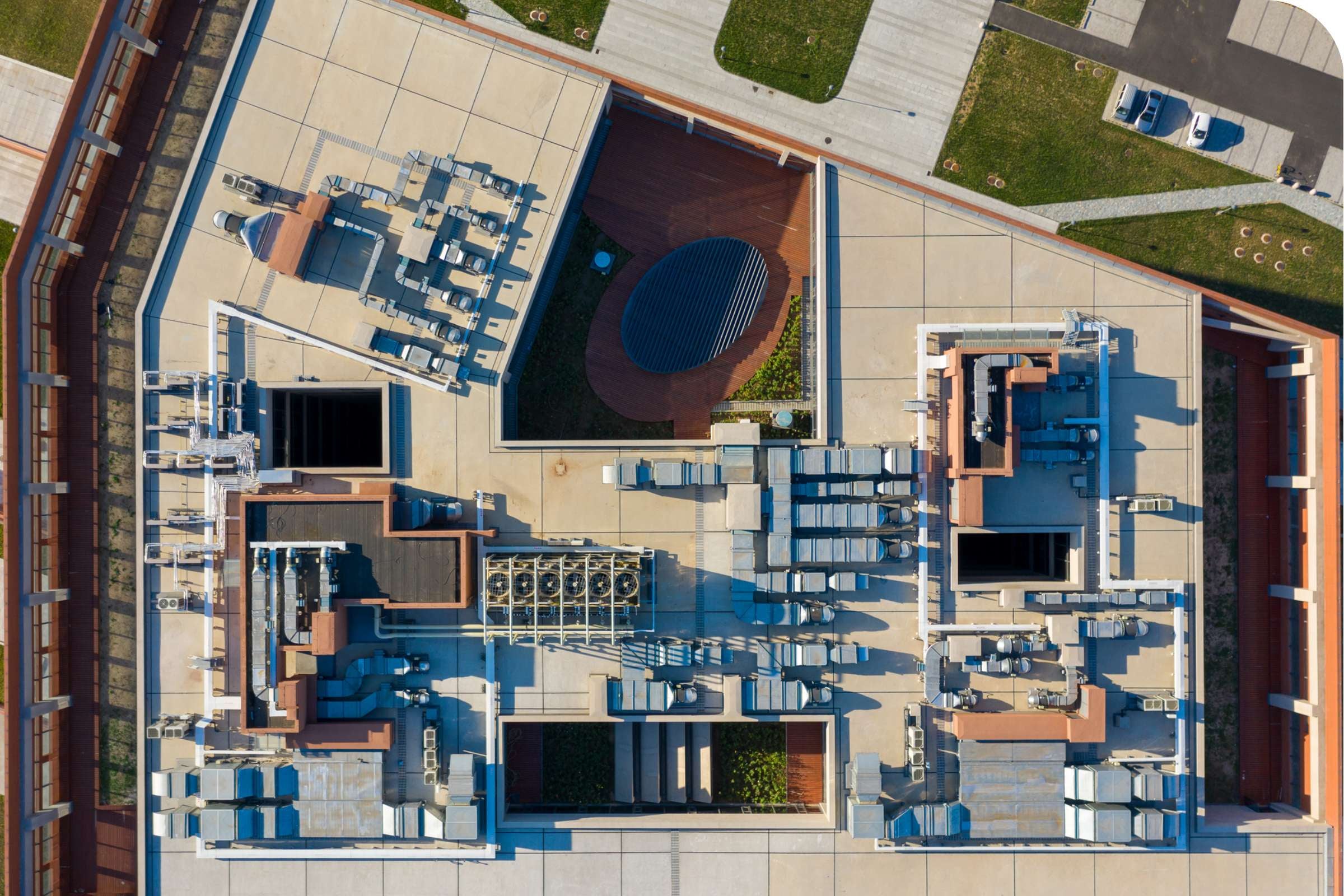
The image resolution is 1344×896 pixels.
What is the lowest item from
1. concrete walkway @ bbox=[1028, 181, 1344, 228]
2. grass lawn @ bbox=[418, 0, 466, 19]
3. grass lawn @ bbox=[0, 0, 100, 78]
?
concrete walkway @ bbox=[1028, 181, 1344, 228]

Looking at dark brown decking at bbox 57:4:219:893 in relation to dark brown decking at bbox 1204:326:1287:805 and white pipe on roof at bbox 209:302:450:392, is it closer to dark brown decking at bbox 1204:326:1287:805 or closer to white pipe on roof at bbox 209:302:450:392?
white pipe on roof at bbox 209:302:450:392

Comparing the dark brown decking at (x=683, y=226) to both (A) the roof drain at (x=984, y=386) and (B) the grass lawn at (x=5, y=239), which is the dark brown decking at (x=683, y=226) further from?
(B) the grass lawn at (x=5, y=239)

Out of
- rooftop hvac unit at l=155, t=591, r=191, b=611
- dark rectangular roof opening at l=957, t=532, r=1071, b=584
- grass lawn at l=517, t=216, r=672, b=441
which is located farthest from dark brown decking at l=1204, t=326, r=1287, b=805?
rooftop hvac unit at l=155, t=591, r=191, b=611

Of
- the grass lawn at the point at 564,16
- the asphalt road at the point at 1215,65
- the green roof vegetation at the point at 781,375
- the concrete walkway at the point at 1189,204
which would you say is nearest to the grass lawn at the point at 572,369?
the green roof vegetation at the point at 781,375

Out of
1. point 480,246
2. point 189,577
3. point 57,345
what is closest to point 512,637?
point 189,577

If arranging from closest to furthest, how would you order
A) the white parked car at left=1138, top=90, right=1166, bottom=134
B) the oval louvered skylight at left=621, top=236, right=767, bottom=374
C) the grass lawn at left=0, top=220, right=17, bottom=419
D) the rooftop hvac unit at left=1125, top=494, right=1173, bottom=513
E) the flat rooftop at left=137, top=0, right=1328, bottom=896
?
the rooftop hvac unit at left=1125, top=494, right=1173, bottom=513, the flat rooftop at left=137, top=0, right=1328, bottom=896, the oval louvered skylight at left=621, top=236, right=767, bottom=374, the white parked car at left=1138, top=90, right=1166, bottom=134, the grass lawn at left=0, top=220, right=17, bottom=419

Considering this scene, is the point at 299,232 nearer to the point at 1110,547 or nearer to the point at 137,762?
the point at 137,762
